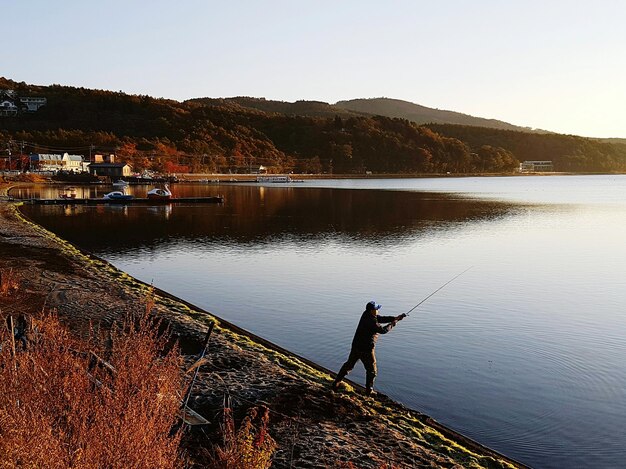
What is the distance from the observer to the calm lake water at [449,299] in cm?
1369

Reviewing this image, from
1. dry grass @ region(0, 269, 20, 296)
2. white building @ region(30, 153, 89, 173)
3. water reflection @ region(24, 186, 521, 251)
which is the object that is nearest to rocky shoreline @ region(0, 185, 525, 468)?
dry grass @ region(0, 269, 20, 296)

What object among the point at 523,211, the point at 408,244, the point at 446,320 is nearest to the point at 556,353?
the point at 446,320

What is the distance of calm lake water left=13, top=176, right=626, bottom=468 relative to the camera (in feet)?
44.9

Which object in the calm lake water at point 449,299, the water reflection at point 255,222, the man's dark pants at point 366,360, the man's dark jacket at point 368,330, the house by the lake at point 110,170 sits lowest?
the calm lake water at point 449,299

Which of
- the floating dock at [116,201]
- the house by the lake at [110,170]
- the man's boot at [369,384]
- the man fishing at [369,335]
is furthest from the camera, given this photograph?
the house by the lake at [110,170]

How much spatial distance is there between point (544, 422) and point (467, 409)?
1.67 metres

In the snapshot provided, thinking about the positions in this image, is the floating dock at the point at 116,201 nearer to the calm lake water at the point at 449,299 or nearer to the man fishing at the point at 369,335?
the calm lake water at the point at 449,299

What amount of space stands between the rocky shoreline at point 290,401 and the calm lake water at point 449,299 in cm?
133

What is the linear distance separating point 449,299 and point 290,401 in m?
15.2

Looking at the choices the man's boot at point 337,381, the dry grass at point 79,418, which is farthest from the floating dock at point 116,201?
the dry grass at point 79,418

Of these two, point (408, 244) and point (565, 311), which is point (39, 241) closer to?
point (408, 244)

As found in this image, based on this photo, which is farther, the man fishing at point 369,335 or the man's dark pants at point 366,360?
the man's dark pants at point 366,360

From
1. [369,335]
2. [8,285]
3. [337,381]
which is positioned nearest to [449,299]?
[337,381]

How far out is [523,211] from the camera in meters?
74.4
